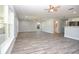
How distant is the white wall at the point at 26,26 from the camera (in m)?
21.6

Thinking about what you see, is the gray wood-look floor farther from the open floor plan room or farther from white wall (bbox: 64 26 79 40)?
white wall (bbox: 64 26 79 40)

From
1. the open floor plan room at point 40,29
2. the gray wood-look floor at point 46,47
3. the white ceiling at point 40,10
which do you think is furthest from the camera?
the white ceiling at point 40,10

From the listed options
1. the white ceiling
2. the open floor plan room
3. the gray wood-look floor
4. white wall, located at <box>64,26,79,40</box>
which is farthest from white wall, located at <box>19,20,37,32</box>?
the gray wood-look floor

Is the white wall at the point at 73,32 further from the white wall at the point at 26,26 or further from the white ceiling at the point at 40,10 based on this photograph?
the white wall at the point at 26,26

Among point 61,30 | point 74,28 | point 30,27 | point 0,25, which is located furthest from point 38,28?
point 0,25

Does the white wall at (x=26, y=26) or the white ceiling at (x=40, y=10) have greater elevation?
the white ceiling at (x=40, y=10)

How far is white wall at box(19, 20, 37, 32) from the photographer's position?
21.6m

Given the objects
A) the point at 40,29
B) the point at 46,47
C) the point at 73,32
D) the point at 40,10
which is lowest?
the point at 40,29

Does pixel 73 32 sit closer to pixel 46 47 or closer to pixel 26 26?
pixel 46 47

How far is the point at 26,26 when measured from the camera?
2214 centimetres

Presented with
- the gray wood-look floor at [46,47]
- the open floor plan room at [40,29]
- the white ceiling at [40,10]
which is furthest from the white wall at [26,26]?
the gray wood-look floor at [46,47]

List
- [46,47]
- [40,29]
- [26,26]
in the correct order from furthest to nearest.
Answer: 1. [40,29]
2. [26,26]
3. [46,47]

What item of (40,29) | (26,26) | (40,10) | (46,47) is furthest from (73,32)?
(40,29)
